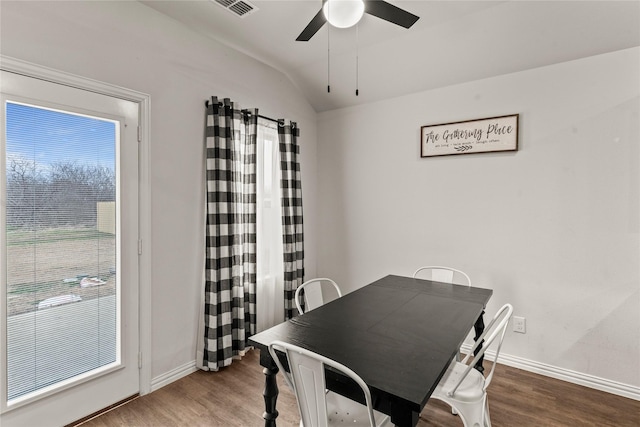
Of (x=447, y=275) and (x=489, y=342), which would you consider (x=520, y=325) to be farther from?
(x=489, y=342)

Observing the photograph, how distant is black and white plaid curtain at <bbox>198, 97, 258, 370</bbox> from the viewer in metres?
2.64

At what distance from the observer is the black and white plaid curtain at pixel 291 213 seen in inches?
131

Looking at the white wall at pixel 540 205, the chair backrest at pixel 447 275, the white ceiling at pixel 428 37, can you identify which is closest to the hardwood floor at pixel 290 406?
the white wall at pixel 540 205

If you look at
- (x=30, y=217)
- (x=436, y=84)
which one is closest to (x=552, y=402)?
(x=436, y=84)

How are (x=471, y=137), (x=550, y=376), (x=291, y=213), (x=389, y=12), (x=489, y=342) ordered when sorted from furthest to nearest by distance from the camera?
(x=291, y=213) < (x=471, y=137) < (x=550, y=376) < (x=389, y=12) < (x=489, y=342)

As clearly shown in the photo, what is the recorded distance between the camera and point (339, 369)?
3.81 feet

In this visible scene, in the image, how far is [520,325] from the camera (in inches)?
108

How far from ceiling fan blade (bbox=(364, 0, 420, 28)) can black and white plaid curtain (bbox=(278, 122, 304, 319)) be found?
1.73 m

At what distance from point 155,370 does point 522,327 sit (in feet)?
9.67

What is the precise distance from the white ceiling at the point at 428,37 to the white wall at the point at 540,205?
0.54ft

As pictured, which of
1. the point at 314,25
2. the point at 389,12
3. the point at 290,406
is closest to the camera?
the point at 389,12

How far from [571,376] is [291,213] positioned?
8.94 feet

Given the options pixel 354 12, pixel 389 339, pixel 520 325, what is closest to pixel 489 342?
pixel 389 339

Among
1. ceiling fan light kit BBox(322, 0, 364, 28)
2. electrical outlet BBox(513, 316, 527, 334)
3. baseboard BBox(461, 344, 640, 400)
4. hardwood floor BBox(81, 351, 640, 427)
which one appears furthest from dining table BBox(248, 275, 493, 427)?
ceiling fan light kit BBox(322, 0, 364, 28)
